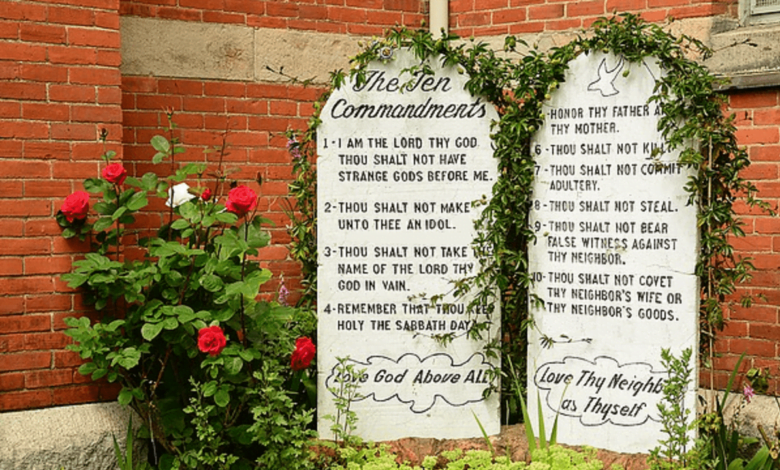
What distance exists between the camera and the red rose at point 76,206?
4.09 m

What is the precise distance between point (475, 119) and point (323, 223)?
89 cm

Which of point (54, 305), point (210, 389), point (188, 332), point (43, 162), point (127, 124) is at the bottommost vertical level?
point (210, 389)

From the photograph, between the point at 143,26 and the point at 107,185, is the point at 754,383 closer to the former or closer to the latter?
the point at 107,185

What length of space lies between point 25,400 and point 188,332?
2.72 feet

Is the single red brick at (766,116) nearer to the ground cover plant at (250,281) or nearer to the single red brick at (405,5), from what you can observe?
the ground cover plant at (250,281)

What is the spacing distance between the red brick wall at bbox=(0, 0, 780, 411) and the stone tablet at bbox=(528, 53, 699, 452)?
86 centimetres

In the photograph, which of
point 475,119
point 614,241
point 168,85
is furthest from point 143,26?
point 614,241

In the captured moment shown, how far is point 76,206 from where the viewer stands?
4086 mm

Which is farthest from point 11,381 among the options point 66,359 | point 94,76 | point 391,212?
point 391,212

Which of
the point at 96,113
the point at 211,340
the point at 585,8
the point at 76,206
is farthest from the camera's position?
the point at 585,8

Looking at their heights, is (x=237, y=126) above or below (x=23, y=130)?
above

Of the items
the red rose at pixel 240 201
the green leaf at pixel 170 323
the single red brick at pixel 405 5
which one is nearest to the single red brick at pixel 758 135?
the single red brick at pixel 405 5

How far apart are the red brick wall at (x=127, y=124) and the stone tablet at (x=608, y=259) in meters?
0.86

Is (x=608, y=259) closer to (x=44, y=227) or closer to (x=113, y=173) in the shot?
(x=113, y=173)
